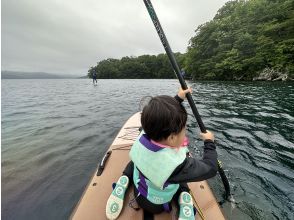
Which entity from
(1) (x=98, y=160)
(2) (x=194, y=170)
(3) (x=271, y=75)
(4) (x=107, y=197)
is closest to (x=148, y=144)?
(2) (x=194, y=170)

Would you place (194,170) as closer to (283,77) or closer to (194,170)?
(194,170)

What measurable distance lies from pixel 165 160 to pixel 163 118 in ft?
1.24

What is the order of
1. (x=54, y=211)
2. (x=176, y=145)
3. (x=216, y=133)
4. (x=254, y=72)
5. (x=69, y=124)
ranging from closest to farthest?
A: (x=176, y=145) → (x=54, y=211) → (x=216, y=133) → (x=69, y=124) → (x=254, y=72)

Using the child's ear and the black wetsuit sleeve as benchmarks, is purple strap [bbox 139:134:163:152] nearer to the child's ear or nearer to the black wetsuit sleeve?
the child's ear

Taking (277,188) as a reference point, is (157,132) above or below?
above

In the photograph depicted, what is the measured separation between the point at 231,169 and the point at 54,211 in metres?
3.44

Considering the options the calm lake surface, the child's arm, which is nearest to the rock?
the calm lake surface

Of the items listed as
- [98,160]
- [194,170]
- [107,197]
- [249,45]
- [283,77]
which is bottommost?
[283,77]

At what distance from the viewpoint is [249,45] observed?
33531 mm

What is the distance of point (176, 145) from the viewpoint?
1.91 meters

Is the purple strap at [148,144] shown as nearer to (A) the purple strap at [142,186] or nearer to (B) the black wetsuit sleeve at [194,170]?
(B) the black wetsuit sleeve at [194,170]

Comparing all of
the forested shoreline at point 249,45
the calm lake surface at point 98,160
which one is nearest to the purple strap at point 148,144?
the calm lake surface at point 98,160

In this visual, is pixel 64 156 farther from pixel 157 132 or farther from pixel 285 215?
pixel 285 215

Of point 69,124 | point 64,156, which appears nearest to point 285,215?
point 64,156
